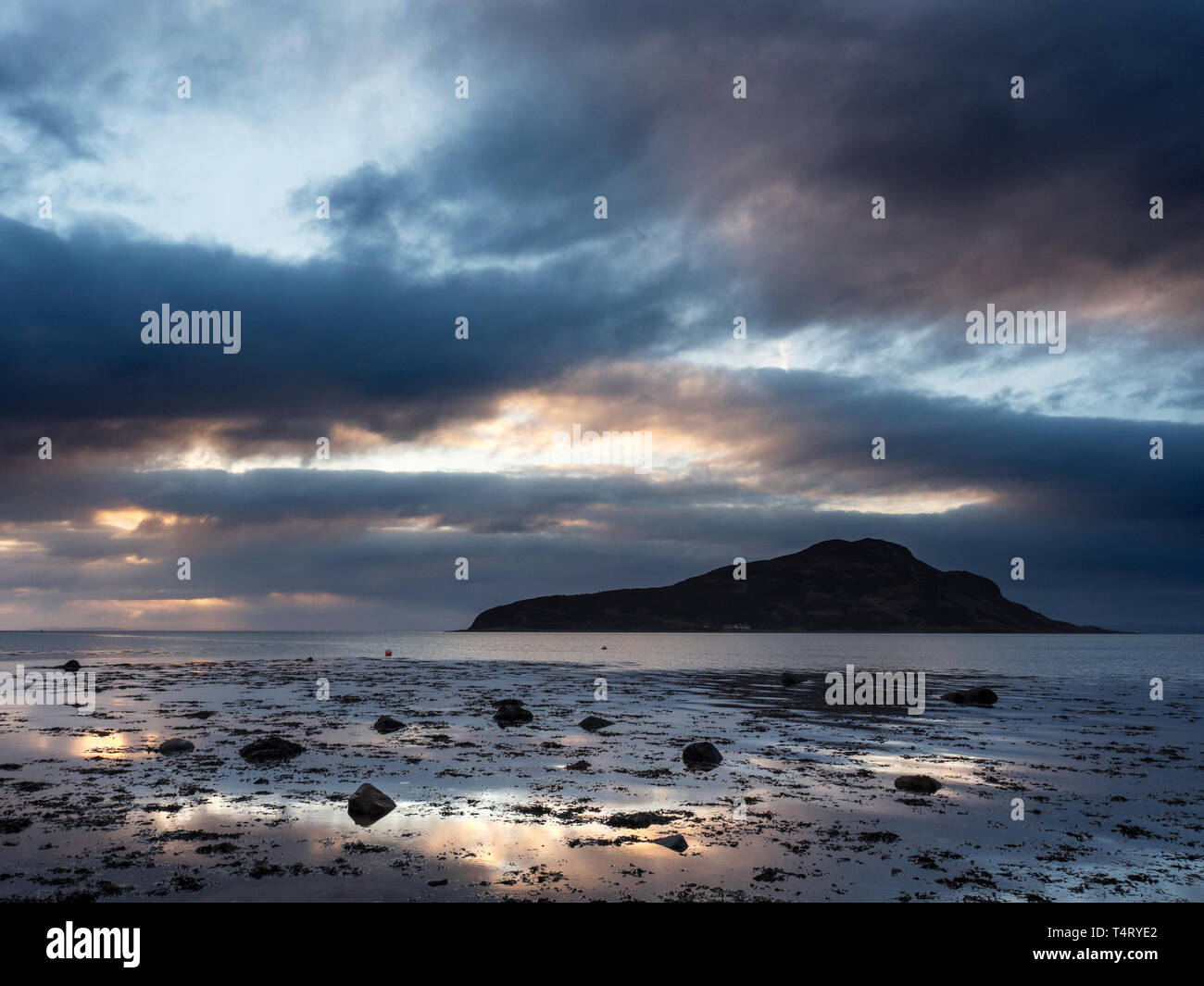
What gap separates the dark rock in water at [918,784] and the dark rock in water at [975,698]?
38.8 metres

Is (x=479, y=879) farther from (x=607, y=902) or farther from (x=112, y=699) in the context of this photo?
(x=112, y=699)

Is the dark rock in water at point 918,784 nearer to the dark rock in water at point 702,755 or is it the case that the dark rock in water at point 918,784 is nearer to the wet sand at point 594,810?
the wet sand at point 594,810

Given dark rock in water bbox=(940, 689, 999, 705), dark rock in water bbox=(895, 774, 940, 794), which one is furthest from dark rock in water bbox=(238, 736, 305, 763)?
dark rock in water bbox=(940, 689, 999, 705)

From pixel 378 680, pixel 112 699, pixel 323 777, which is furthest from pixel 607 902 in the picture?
pixel 378 680

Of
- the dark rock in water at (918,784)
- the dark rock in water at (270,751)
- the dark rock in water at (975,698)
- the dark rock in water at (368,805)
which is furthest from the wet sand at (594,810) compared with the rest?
the dark rock in water at (975,698)

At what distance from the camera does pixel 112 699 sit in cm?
5500

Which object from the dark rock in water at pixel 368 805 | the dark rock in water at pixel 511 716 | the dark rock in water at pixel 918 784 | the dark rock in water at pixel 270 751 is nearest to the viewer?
the dark rock in water at pixel 368 805

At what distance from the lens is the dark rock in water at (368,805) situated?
2134 centimetres

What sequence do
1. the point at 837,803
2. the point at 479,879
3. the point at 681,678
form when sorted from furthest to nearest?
1. the point at 681,678
2. the point at 837,803
3. the point at 479,879

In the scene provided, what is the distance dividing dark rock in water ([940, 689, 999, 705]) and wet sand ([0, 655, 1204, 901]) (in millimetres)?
11940

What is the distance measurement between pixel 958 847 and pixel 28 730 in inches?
1815

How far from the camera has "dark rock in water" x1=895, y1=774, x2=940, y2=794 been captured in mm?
26422
